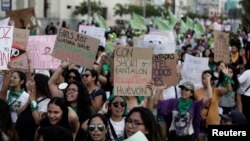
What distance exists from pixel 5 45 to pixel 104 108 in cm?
151

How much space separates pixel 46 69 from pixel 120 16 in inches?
2922

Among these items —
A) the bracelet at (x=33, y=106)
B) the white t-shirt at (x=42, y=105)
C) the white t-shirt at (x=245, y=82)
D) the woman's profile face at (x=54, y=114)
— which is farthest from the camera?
the white t-shirt at (x=245, y=82)

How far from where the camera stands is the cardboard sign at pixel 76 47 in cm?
877

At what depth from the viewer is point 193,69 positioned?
10.0 meters

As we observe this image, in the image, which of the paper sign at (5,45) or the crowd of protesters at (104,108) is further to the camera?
the paper sign at (5,45)

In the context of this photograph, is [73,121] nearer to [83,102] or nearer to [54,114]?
[54,114]

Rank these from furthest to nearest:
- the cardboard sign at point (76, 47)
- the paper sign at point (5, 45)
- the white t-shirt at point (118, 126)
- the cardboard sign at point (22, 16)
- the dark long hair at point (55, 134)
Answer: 1. the cardboard sign at point (22, 16)
2. the cardboard sign at point (76, 47)
3. the paper sign at point (5, 45)
4. the white t-shirt at point (118, 126)
5. the dark long hair at point (55, 134)

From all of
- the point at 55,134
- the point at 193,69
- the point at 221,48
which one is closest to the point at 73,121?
the point at 55,134

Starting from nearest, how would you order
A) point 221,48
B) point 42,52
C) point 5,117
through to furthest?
point 5,117, point 42,52, point 221,48

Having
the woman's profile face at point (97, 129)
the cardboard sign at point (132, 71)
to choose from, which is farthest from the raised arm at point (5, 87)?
the woman's profile face at point (97, 129)

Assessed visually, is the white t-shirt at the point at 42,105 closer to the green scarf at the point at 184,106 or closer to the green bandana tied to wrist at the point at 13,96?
the green bandana tied to wrist at the point at 13,96

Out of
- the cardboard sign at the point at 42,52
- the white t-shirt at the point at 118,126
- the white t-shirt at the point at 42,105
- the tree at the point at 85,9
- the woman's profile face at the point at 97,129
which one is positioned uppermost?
the tree at the point at 85,9

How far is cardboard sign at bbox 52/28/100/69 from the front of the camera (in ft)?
28.8

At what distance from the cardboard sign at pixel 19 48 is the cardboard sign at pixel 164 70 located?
161cm
